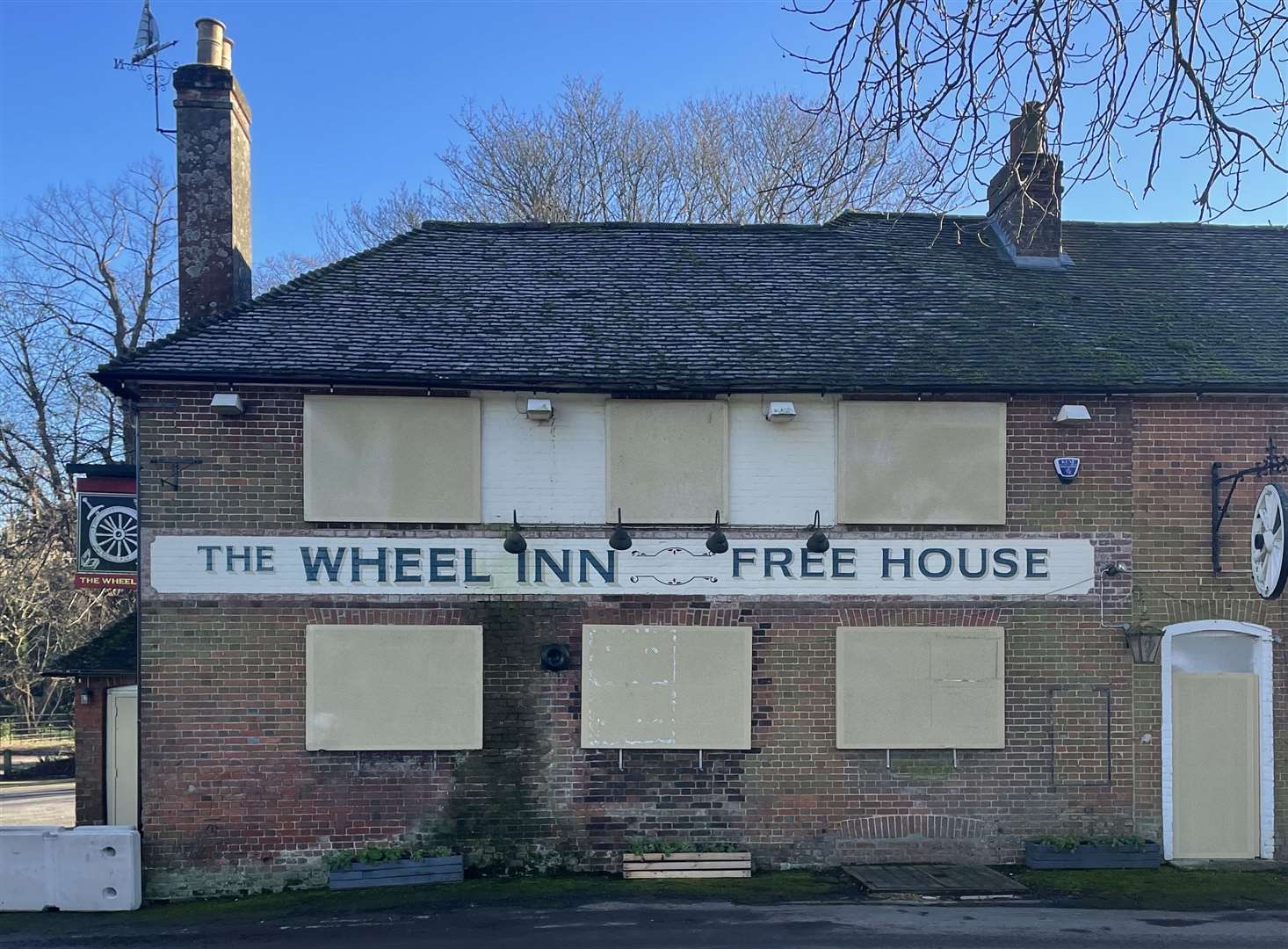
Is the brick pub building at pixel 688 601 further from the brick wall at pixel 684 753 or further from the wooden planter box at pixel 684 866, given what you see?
the wooden planter box at pixel 684 866

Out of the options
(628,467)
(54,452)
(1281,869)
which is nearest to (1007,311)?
(628,467)

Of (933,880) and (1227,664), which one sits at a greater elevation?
(1227,664)

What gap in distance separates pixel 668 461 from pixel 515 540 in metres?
1.85

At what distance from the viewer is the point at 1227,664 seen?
448 inches

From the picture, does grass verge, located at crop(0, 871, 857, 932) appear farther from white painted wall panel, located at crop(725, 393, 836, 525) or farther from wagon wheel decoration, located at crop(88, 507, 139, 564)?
wagon wheel decoration, located at crop(88, 507, 139, 564)

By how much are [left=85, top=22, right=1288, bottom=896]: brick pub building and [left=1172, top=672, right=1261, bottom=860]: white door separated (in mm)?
34

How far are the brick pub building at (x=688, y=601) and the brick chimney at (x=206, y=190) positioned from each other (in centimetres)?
141

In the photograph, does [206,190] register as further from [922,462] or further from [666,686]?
[922,462]

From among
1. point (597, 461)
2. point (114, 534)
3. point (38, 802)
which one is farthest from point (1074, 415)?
point (38, 802)

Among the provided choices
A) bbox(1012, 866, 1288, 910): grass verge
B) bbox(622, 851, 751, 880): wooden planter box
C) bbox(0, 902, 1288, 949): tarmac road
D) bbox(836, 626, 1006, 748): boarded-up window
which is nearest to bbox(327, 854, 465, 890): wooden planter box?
bbox(0, 902, 1288, 949): tarmac road

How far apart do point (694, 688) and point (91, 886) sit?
630 cm

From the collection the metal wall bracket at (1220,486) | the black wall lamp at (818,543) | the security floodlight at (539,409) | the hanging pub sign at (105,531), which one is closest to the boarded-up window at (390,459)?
the security floodlight at (539,409)

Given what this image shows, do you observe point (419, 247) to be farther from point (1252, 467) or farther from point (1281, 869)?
point (1281, 869)

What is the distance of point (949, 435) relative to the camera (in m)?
11.3
